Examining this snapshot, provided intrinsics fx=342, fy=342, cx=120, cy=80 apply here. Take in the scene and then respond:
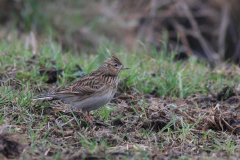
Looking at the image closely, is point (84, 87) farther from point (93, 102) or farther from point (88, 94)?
point (93, 102)

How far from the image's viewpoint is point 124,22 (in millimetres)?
12305

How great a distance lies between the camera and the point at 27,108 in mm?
5035

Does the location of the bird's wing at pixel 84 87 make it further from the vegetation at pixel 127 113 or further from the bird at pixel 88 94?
the vegetation at pixel 127 113

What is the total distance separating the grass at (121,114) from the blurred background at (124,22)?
3229mm

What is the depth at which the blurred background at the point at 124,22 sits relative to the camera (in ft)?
36.7

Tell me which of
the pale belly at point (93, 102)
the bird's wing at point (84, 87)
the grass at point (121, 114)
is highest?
the bird's wing at point (84, 87)

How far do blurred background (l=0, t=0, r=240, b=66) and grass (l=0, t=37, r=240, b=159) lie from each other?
3229mm

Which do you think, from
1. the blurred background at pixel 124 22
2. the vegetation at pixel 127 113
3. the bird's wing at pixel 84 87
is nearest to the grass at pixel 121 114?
the vegetation at pixel 127 113

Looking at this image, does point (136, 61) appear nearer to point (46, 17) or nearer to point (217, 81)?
point (217, 81)

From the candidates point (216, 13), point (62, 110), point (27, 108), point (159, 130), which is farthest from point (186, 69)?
point (216, 13)

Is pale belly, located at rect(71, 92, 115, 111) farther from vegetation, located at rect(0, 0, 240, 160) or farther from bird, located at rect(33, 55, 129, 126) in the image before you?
vegetation, located at rect(0, 0, 240, 160)

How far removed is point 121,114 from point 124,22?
7.47m

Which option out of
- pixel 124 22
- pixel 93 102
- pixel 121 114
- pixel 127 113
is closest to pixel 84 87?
pixel 93 102

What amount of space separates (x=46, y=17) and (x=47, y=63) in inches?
199
